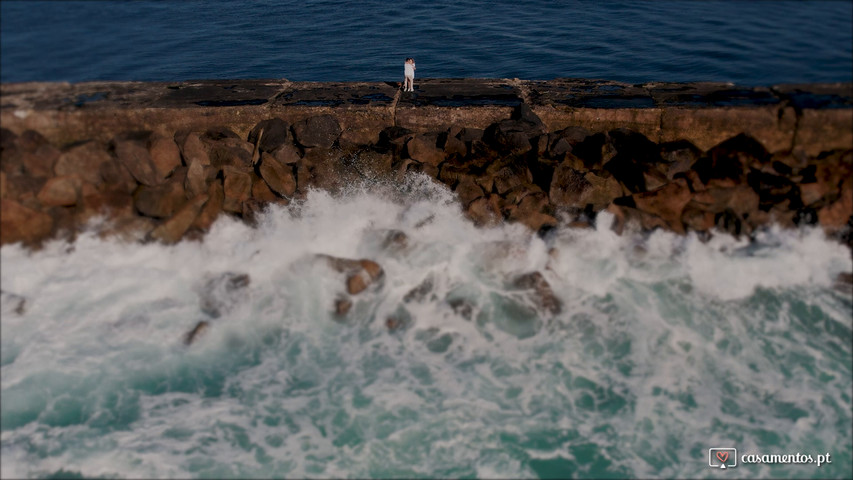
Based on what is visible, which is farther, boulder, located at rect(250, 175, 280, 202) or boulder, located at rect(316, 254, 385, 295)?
boulder, located at rect(250, 175, 280, 202)

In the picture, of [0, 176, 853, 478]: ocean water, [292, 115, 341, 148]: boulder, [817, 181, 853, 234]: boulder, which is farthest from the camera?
[292, 115, 341, 148]: boulder

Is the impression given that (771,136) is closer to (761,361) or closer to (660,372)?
(761,361)

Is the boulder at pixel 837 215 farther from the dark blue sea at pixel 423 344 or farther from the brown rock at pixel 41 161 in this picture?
the brown rock at pixel 41 161

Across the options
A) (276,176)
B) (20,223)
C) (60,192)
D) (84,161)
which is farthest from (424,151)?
(20,223)

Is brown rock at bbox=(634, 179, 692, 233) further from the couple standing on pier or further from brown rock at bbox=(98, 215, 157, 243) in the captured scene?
brown rock at bbox=(98, 215, 157, 243)

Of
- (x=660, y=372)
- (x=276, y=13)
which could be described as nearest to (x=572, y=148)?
(x=660, y=372)

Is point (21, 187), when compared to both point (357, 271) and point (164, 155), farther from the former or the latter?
point (357, 271)

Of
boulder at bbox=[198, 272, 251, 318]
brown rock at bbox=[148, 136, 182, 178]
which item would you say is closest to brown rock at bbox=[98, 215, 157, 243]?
brown rock at bbox=[148, 136, 182, 178]
